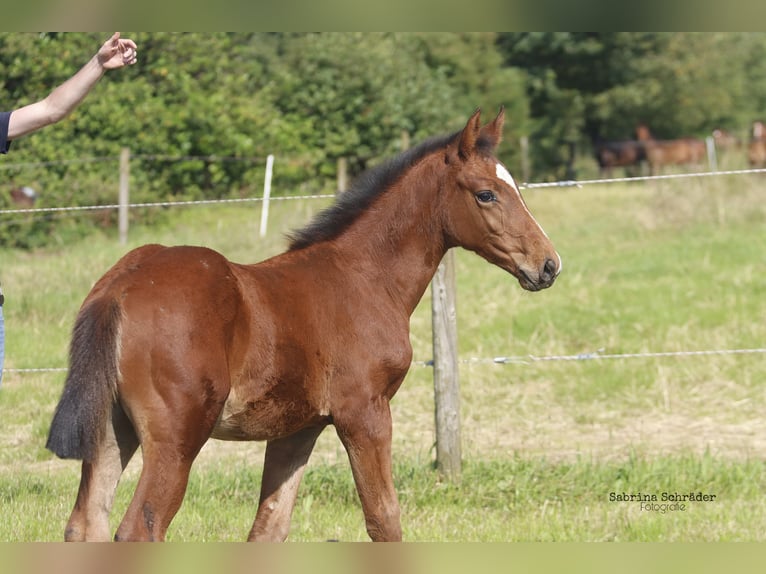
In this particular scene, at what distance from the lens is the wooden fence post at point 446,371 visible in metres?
6.70

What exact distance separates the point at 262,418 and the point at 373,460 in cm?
56

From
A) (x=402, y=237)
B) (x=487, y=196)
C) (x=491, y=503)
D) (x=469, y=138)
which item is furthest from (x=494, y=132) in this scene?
(x=491, y=503)

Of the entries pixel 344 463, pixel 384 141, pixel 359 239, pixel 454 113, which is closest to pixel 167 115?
pixel 384 141

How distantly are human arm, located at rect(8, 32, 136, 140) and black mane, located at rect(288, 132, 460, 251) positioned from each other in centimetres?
132

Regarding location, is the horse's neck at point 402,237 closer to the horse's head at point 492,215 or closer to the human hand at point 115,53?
the horse's head at point 492,215

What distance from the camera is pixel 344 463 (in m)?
7.09

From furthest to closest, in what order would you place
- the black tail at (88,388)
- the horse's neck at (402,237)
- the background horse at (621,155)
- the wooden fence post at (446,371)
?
1. the background horse at (621,155)
2. the wooden fence post at (446,371)
3. the horse's neck at (402,237)
4. the black tail at (88,388)

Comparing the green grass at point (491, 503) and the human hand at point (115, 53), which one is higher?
the human hand at point (115, 53)

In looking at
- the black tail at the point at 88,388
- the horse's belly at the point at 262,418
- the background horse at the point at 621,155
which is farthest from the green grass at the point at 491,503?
the background horse at the point at 621,155

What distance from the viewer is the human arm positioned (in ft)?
12.4

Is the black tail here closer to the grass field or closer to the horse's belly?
the horse's belly

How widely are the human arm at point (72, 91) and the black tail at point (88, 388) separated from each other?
0.77 meters

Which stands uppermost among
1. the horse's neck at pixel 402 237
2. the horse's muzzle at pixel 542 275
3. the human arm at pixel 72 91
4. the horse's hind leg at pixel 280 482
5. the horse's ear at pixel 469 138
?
the human arm at pixel 72 91

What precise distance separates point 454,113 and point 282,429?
23.8 m
